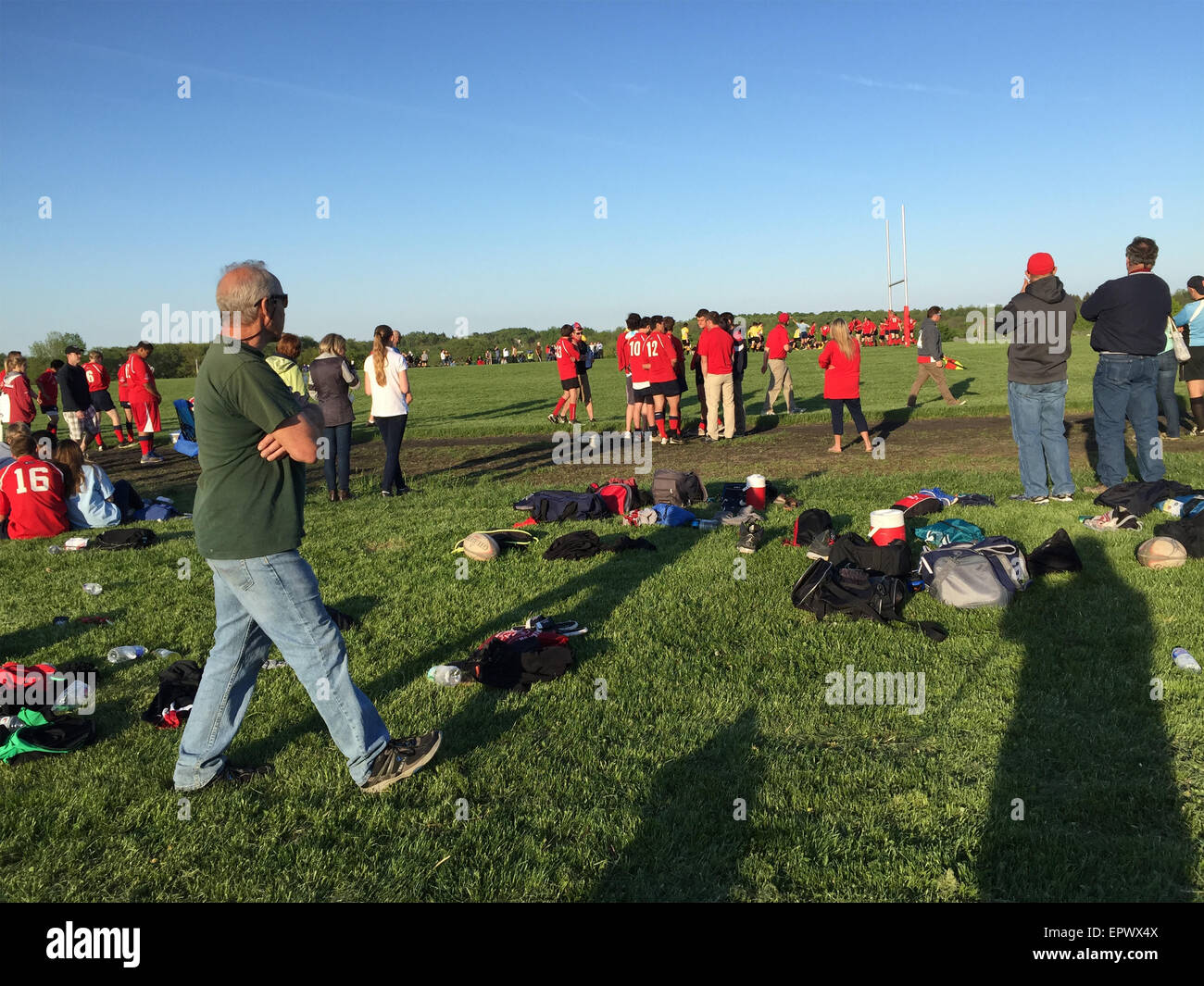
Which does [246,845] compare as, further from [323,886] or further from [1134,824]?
[1134,824]

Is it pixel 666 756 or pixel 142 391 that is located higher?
pixel 142 391

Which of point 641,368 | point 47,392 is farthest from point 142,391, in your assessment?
point 641,368

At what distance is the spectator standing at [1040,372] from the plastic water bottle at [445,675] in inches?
258

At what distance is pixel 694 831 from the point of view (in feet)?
11.7

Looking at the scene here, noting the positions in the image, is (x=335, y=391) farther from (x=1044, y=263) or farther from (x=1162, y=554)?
(x=1162, y=554)

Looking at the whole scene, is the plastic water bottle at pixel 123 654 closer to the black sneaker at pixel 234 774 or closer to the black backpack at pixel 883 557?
the black sneaker at pixel 234 774

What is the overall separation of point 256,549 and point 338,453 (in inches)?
306

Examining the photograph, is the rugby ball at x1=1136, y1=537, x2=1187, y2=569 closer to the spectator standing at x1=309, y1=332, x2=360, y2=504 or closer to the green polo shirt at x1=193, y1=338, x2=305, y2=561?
the green polo shirt at x1=193, y1=338, x2=305, y2=561

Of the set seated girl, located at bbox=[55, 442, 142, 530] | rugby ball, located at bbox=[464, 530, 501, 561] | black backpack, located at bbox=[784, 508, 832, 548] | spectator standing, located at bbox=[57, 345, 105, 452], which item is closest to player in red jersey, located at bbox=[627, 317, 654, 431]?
black backpack, located at bbox=[784, 508, 832, 548]

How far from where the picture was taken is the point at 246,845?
3.55m

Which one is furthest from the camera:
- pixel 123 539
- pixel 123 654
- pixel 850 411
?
pixel 850 411

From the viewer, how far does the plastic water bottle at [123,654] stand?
221 inches

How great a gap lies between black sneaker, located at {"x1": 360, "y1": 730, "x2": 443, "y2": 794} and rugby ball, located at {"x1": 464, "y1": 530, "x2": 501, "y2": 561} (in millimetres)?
3793
